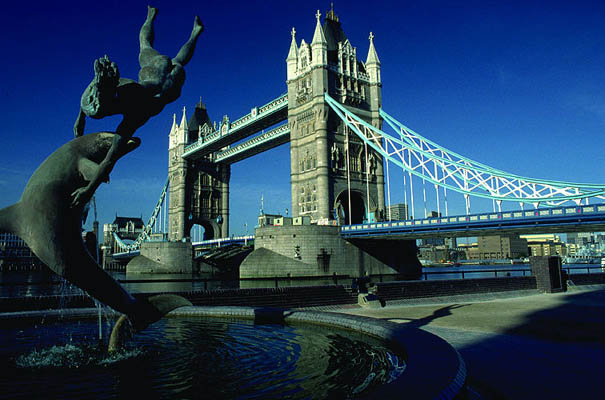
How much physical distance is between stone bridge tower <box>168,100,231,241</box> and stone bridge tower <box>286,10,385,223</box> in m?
31.4

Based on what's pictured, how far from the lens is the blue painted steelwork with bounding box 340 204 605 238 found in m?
28.1

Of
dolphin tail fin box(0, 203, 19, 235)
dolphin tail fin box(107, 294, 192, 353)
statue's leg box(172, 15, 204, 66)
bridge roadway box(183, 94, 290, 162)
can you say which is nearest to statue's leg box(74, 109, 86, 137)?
dolphin tail fin box(0, 203, 19, 235)

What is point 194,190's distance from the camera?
7638cm

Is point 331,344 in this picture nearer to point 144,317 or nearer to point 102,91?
point 144,317

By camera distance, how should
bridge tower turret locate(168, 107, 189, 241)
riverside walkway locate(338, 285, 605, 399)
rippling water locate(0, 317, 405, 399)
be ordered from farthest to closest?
bridge tower turret locate(168, 107, 189, 241), riverside walkway locate(338, 285, 605, 399), rippling water locate(0, 317, 405, 399)

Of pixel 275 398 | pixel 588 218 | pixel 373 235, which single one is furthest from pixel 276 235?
pixel 275 398

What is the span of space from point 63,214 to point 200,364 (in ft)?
9.67

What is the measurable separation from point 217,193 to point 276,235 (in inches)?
1661

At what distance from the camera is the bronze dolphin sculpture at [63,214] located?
6.13 m

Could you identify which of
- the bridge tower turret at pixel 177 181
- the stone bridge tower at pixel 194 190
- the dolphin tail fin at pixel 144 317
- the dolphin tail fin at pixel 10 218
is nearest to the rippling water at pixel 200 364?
the dolphin tail fin at pixel 144 317

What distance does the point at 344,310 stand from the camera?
48.1 ft

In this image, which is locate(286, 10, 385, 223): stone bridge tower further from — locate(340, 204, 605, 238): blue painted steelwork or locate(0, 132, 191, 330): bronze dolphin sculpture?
locate(0, 132, 191, 330): bronze dolphin sculpture

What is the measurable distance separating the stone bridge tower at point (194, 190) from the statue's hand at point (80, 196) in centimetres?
6923

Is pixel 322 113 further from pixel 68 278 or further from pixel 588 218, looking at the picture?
pixel 68 278
